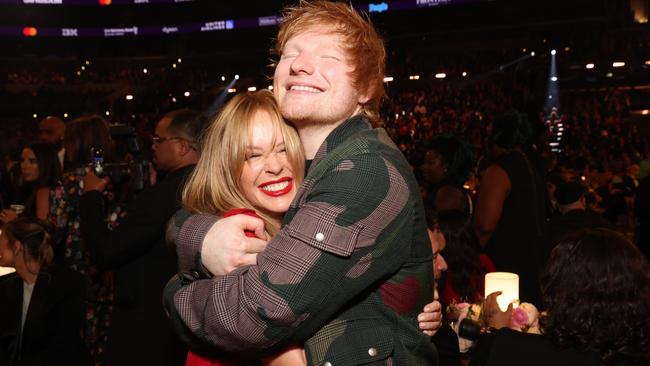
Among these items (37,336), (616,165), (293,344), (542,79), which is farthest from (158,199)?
(616,165)

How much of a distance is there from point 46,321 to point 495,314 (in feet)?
7.36

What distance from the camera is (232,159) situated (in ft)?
6.66

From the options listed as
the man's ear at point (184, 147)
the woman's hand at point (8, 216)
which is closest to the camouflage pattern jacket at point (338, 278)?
the man's ear at point (184, 147)

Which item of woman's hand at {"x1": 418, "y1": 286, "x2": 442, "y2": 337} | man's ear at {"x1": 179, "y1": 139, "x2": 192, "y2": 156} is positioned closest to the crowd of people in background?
man's ear at {"x1": 179, "y1": 139, "x2": 192, "y2": 156}

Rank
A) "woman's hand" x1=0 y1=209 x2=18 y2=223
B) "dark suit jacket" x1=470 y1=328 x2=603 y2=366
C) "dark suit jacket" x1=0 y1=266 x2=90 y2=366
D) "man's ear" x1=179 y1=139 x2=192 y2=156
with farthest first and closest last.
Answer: "woman's hand" x1=0 y1=209 x2=18 y2=223 → "dark suit jacket" x1=0 y1=266 x2=90 y2=366 → "man's ear" x1=179 y1=139 x2=192 y2=156 → "dark suit jacket" x1=470 y1=328 x2=603 y2=366

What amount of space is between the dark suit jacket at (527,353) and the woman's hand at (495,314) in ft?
1.56

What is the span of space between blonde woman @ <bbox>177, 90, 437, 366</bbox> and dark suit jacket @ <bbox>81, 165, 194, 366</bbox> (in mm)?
1309

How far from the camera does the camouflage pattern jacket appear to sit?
5.08 feet

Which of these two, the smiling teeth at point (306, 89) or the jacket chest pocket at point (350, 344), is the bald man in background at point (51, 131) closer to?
the smiling teeth at point (306, 89)

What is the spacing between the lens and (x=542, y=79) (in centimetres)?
1093

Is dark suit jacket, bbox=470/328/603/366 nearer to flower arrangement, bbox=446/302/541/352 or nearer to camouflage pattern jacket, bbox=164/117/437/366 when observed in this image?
flower arrangement, bbox=446/302/541/352

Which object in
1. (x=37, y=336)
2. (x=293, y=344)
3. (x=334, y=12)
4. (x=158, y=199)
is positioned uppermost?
(x=334, y=12)

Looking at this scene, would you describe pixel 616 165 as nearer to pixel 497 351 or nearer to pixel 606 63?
pixel 606 63

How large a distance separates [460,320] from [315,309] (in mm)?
1669
